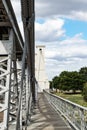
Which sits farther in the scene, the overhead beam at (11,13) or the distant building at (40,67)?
the distant building at (40,67)

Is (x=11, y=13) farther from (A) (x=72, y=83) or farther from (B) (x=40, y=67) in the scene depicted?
(A) (x=72, y=83)

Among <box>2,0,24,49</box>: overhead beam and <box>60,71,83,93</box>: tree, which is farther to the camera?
<box>60,71,83,93</box>: tree

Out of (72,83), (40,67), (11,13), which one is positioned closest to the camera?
(11,13)

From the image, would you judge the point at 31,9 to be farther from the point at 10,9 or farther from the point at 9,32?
the point at 9,32

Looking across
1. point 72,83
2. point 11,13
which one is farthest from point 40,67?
point 11,13

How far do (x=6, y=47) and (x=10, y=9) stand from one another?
926 mm

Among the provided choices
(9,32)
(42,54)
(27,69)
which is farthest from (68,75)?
(9,32)

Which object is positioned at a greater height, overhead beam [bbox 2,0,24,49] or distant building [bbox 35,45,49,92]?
distant building [bbox 35,45,49,92]

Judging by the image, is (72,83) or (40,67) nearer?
(40,67)

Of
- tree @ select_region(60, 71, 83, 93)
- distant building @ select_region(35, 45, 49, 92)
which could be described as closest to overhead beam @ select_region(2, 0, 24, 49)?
distant building @ select_region(35, 45, 49, 92)

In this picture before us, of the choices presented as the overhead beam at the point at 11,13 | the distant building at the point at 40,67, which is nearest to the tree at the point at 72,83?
the distant building at the point at 40,67

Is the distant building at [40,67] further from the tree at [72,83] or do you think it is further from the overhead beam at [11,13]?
the overhead beam at [11,13]

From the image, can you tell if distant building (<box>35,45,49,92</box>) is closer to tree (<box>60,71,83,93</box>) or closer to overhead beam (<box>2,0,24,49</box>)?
tree (<box>60,71,83,93</box>)

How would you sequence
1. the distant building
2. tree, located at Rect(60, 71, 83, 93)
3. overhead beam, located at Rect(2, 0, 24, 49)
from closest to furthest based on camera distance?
1. overhead beam, located at Rect(2, 0, 24, 49)
2. the distant building
3. tree, located at Rect(60, 71, 83, 93)
